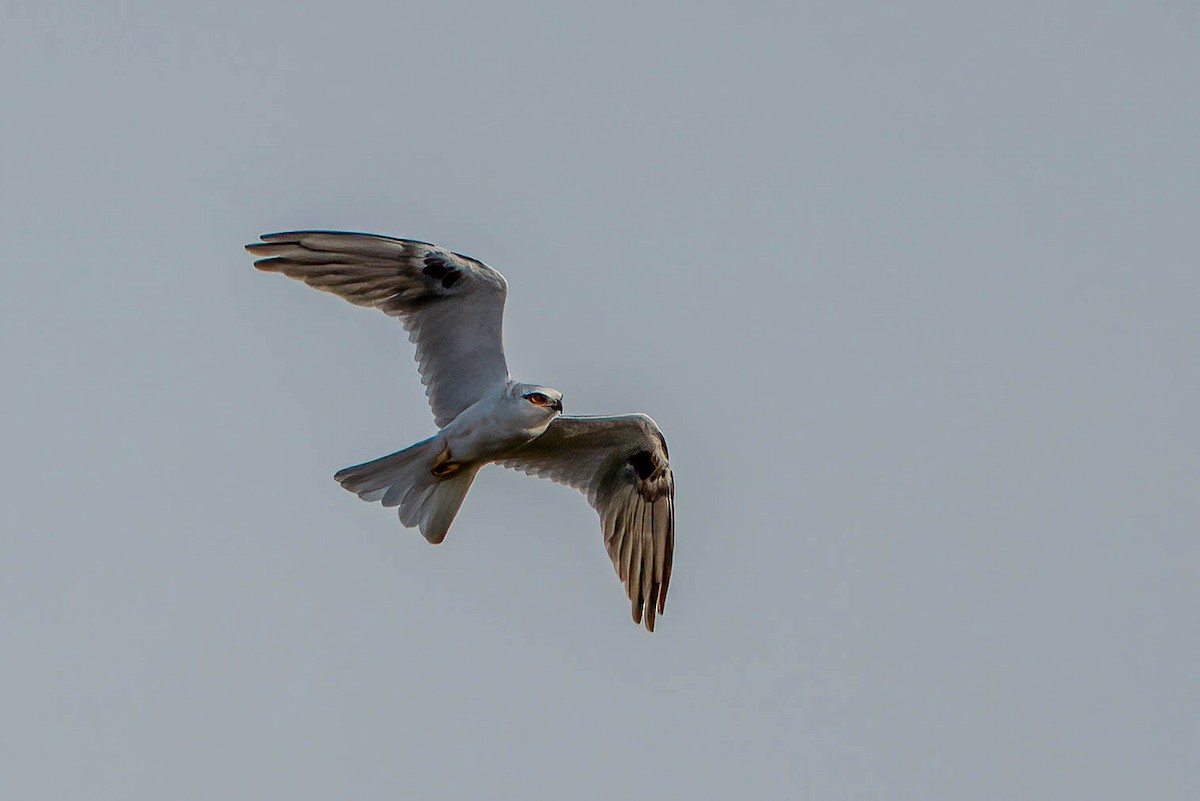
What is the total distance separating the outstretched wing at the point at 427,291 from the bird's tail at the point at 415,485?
1.80 ft

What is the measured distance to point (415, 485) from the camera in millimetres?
18281

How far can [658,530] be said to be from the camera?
20.0m

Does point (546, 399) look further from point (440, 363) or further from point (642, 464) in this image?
point (642, 464)

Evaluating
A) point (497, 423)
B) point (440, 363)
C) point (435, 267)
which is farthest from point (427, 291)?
point (497, 423)

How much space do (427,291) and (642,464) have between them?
300 centimetres

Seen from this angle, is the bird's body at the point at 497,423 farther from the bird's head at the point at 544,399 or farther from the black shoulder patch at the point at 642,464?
the black shoulder patch at the point at 642,464

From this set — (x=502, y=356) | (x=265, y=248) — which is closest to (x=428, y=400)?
(x=502, y=356)

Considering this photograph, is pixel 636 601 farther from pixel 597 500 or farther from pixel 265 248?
pixel 265 248

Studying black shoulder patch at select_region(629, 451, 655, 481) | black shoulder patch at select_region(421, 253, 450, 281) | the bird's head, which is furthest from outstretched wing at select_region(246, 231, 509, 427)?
black shoulder patch at select_region(629, 451, 655, 481)

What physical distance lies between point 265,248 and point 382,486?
254cm

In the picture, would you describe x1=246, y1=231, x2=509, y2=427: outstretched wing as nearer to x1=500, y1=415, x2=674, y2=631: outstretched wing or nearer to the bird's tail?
the bird's tail

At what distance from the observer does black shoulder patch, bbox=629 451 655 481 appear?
1970 centimetres

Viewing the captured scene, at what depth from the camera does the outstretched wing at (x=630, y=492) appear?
19.6 m

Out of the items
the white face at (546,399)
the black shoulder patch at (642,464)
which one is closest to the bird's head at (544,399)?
the white face at (546,399)
